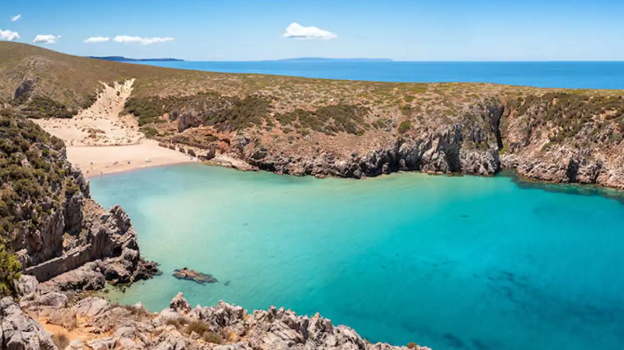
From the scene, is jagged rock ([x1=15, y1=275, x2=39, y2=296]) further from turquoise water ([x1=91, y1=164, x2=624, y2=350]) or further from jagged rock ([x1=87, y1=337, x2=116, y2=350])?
turquoise water ([x1=91, y1=164, x2=624, y2=350])

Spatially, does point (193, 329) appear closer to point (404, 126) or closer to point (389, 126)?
point (404, 126)

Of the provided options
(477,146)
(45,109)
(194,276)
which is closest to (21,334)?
(194,276)

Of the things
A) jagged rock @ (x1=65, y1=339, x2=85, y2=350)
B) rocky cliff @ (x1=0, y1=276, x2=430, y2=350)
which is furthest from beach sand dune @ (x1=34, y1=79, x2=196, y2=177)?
jagged rock @ (x1=65, y1=339, x2=85, y2=350)

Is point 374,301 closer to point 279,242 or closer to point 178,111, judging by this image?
point 279,242

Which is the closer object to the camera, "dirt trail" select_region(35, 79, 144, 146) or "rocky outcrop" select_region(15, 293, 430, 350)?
"rocky outcrop" select_region(15, 293, 430, 350)

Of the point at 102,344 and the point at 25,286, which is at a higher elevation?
the point at 102,344

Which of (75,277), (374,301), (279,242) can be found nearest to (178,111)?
(279,242)

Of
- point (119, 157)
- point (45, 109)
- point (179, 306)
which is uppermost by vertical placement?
point (45, 109)
